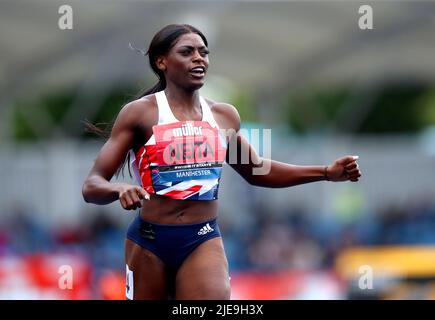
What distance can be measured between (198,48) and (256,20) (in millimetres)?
15686

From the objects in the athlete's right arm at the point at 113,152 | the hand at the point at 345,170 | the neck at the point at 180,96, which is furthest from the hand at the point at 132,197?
the hand at the point at 345,170

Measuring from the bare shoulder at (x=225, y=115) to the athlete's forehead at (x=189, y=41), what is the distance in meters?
0.47

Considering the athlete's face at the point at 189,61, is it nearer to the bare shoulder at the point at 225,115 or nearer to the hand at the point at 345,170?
the bare shoulder at the point at 225,115

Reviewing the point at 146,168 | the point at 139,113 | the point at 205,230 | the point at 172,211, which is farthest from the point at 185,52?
the point at 205,230

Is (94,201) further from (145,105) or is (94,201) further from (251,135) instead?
(251,135)

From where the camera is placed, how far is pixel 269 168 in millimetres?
7172

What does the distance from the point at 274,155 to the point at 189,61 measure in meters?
20.1

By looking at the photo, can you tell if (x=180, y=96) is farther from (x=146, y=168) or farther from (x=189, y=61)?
(x=146, y=168)

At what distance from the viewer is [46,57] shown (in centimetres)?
2136

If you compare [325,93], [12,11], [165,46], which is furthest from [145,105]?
[325,93]

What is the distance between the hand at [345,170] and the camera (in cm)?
685

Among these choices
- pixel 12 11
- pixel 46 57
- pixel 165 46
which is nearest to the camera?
pixel 165 46

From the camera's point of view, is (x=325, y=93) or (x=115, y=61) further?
(x=325, y=93)

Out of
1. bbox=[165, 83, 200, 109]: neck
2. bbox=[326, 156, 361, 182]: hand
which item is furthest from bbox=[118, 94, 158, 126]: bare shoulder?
bbox=[326, 156, 361, 182]: hand
